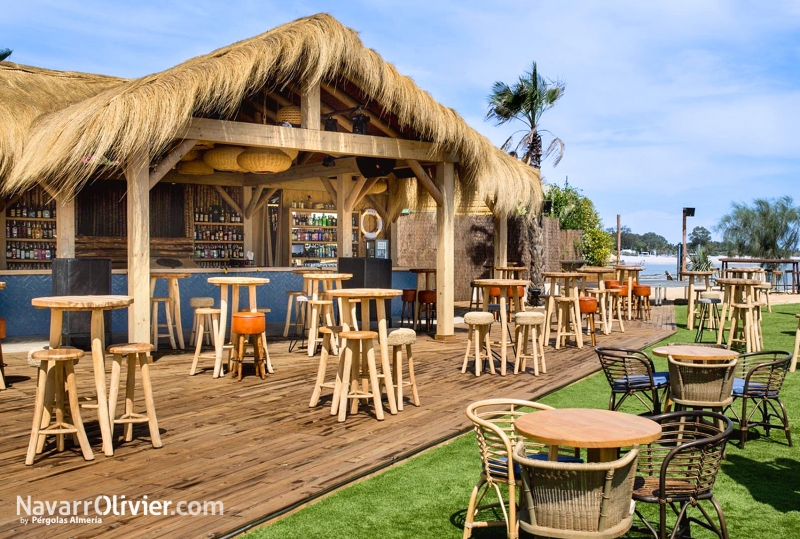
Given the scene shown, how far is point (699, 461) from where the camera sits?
334 cm

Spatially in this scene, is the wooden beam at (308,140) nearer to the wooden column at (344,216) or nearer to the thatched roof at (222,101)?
the thatched roof at (222,101)

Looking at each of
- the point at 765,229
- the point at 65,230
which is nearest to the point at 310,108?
the point at 65,230

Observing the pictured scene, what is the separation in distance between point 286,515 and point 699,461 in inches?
78.0

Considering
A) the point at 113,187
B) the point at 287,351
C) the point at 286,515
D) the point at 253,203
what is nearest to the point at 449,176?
the point at 287,351

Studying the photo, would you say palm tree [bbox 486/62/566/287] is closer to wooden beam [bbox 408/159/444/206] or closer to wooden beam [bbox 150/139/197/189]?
wooden beam [bbox 408/159/444/206]

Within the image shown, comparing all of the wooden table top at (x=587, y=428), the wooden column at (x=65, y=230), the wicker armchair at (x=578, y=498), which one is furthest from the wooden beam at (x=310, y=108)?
the wicker armchair at (x=578, y=498)

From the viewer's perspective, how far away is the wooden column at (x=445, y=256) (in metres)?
10.8

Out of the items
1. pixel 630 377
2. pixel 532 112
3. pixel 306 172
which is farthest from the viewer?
pixel 532 112

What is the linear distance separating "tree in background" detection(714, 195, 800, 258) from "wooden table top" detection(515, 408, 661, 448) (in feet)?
115

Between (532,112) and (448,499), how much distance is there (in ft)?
49.4

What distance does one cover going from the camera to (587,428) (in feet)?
10.3

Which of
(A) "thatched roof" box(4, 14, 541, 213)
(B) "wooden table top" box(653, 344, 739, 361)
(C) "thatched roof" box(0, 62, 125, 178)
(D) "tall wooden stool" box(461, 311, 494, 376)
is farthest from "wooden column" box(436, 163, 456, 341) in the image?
(B) "wooden table top" box(653, 344, 739, 361)

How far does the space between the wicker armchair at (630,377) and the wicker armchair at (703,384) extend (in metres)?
0.57

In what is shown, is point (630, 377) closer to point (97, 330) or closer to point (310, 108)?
point (97, 330)
